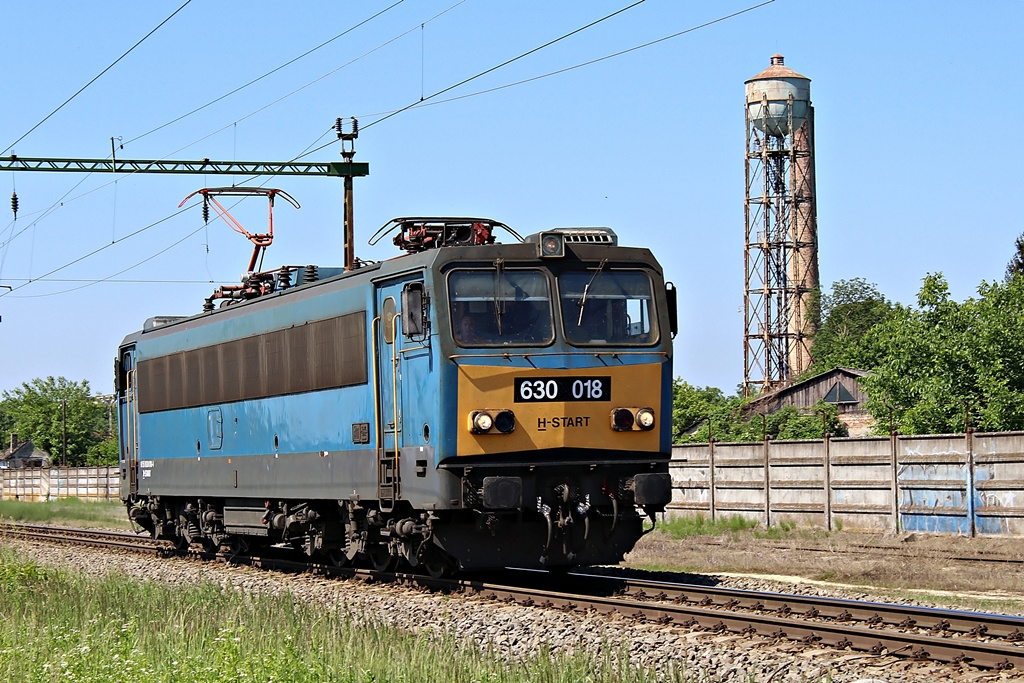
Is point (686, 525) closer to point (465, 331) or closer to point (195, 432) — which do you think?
point (195, 432)

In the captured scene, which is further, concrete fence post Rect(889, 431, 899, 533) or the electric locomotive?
concrete fence post Rect(889, 431, 899, 533)

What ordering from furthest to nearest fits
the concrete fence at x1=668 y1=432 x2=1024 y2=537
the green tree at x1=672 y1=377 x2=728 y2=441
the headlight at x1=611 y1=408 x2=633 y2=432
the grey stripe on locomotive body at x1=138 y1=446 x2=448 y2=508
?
the green tree at x1=672 y1=377 x2=728 y2=441
the concrete fence at x1=668 y1=432 x2=1024 y2=537
the headlight at x1=611 y1=408 x2=633 y2=432
the grey stripe on locomotive body at x1=138 y1=446 x2=448 y2=508

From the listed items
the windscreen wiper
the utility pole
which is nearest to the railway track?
the windscreen wiper

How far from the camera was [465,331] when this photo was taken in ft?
47.4

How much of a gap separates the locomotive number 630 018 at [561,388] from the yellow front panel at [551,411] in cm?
3

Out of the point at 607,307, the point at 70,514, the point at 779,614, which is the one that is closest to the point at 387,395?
the point at 607,307

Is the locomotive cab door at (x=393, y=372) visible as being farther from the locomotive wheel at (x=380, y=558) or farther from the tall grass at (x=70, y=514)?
the tall grass at (x=70, y=514)

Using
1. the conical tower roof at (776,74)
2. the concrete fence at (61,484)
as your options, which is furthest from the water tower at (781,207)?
the concrete fence at (61,484)

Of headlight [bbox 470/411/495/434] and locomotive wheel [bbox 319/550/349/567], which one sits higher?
headlight [bbox 470/411/495/434]

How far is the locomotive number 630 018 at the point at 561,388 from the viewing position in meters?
14.5

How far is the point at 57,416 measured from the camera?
382 ft

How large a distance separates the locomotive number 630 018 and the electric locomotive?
0.6 inches

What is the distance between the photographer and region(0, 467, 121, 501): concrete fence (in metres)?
54.0

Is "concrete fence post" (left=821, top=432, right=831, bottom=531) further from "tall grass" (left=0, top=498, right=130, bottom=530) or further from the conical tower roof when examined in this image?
the conical tower roof
